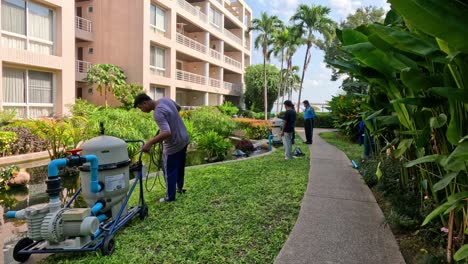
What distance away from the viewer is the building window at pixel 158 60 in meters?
24.4

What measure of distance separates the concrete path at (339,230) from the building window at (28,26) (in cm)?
1404

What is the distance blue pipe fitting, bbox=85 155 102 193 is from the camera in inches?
147

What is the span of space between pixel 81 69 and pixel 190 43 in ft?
35.2

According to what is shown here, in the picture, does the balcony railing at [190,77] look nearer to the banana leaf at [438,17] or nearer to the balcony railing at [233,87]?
the balcony railing at [233,87]

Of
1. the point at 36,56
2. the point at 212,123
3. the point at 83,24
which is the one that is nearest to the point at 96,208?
the point at 212,123

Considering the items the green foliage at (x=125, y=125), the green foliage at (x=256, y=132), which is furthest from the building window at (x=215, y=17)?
the green foliage at (x=125, y=125)

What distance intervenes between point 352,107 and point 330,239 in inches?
518

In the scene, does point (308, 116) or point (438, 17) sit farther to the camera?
point (308, 116)

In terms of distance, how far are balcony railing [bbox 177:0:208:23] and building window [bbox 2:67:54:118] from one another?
48.8ft

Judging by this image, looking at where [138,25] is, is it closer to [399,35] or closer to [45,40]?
[45,40]

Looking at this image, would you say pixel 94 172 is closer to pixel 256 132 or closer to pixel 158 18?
pixel 256 132

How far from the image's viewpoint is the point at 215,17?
3547 centimetres

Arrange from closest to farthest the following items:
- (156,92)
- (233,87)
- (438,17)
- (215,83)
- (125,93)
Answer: (438,17), (125,93), (156,92), (215,83), (233,87)

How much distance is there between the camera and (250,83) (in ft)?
138
